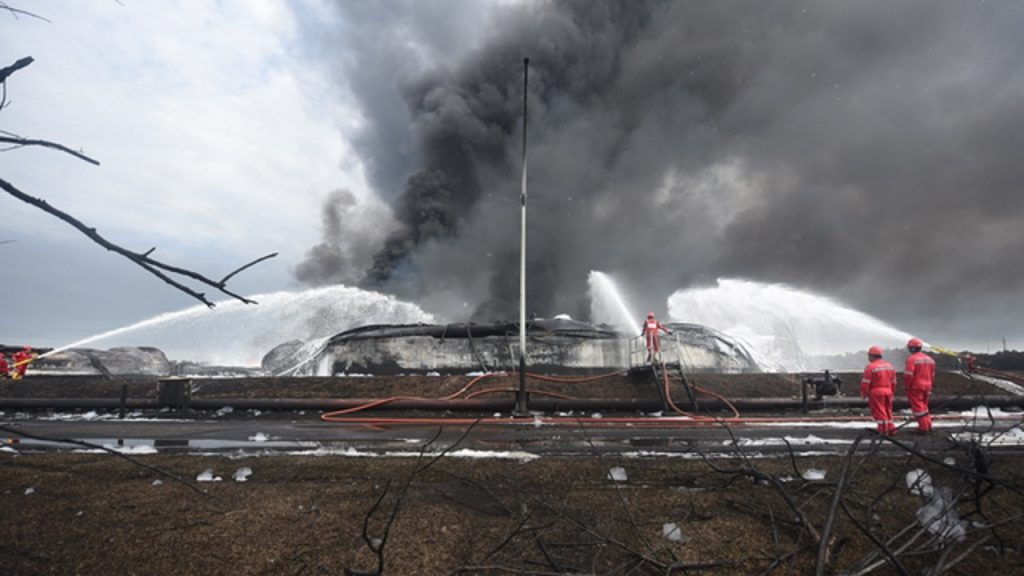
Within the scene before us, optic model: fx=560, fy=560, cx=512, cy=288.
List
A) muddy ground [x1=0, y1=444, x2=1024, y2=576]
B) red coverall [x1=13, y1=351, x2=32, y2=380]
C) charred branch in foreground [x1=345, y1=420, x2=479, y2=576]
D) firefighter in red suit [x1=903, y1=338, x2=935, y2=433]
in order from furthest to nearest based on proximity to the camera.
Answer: red coverall [x1=13, y1=351, x2=32, y2=380], firefighter in red suit [x1=903, y1=338, x2=935, y2=433], muddy ground [x1=0, y1=444, x2=1024, y2=576], charred branch in foreground [x1=345, y1=420, x2=479, y2=576]

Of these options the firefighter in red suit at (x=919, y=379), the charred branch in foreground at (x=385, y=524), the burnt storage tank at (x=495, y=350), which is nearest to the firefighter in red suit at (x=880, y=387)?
the firefighter in red suit at (x=919, y=379)

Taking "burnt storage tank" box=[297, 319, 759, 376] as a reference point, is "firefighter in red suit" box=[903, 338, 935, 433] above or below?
below

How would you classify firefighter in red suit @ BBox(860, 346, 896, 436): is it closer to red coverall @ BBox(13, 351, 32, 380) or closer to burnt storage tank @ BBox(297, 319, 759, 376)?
burnt storage tank @ BBox(297, 319, 759, 376)

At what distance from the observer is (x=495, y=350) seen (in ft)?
58.1

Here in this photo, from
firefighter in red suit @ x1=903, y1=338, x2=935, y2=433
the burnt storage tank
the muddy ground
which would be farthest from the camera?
the burnt storage tank

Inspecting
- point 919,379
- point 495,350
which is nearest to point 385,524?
point 919,379

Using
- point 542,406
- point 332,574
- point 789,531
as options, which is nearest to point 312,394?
point 542,406

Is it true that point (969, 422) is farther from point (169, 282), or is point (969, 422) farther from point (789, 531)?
point (169, 282)

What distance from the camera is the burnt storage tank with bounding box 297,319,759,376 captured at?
56.9 feet

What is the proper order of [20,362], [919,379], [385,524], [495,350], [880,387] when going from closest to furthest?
[385,524] < [880,387] < [919,379] < [20,362] < [495,350]

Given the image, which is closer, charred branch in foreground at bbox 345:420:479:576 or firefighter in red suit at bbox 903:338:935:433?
charred branch in foreground at bbox 345:420:479:576

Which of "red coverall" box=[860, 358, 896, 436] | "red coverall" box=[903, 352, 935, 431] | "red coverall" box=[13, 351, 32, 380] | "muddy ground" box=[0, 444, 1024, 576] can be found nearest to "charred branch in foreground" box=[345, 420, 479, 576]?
"muddy ground" box=[0, 444, 1024, 576]

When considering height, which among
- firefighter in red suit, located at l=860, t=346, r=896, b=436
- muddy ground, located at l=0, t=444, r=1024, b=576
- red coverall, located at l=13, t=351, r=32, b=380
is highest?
red coverall, located at l=13, t=351, r=32, b=380

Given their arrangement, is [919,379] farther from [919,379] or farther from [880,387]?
[880,387]
